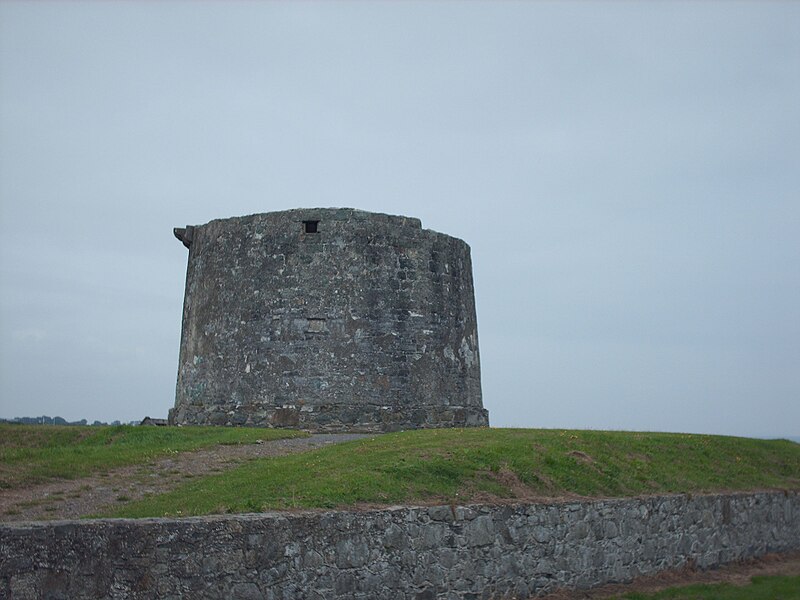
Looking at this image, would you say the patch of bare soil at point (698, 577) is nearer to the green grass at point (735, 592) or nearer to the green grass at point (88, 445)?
the green grass at point (735, 592)

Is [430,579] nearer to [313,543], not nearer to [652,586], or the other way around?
[313,543]

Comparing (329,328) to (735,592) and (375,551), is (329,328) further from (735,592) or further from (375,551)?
(375,551)

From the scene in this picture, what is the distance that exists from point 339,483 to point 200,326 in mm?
12720

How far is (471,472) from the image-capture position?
12438mm

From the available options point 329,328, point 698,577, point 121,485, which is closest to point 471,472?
point 698,577

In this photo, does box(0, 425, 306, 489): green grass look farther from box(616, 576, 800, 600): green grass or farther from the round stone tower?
box(616, 576, 800, 600): green grass

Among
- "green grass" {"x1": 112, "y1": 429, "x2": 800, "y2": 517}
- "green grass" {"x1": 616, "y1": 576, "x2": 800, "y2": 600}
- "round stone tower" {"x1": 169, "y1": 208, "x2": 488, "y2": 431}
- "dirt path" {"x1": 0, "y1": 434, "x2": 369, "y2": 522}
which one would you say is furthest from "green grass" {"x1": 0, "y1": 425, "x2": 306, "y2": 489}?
"green grass" {"x1": 616, "y1": 576, "x2": 800, "y2": 600}

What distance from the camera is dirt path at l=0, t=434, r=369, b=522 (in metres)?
12.2

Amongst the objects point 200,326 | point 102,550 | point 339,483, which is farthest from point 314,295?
point 102,550

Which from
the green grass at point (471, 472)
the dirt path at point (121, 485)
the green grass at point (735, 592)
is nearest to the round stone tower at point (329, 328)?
the dirt path at point (121, 485)

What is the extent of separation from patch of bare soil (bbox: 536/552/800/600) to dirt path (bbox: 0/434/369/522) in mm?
6088

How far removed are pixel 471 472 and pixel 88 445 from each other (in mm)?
9472

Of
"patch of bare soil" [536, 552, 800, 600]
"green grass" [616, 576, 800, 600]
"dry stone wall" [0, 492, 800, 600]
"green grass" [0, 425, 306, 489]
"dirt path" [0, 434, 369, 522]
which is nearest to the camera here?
"dry stone wall" [0, 492, 800, 600]

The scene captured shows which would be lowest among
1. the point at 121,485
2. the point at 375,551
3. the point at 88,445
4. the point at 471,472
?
the point at 375,551
